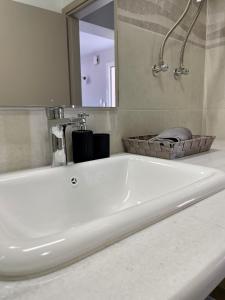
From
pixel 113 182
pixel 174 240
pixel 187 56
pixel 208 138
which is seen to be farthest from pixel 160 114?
pixel 174 240

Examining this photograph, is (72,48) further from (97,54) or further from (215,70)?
(215,70)

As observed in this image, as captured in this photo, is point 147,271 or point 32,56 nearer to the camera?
point 147,271

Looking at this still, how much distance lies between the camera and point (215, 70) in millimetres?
1324

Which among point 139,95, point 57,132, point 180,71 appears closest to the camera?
point 57,132

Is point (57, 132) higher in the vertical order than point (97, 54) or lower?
lower

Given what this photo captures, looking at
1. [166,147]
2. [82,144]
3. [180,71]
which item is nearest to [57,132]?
[82,144]

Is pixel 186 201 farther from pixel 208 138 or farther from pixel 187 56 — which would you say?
pixel 187 56

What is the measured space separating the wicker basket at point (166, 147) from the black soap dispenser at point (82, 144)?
0.71 feet

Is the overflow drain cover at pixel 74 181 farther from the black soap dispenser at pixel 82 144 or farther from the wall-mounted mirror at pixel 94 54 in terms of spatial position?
the wall-mounted mirror at pixel 94 54

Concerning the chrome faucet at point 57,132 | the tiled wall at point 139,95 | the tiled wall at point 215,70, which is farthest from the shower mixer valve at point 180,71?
the chrome faucet at point 57,132

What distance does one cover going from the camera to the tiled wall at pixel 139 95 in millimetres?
677

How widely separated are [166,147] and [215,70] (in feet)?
2.63

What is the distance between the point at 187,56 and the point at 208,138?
0.54 metres

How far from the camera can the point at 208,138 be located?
97cm
